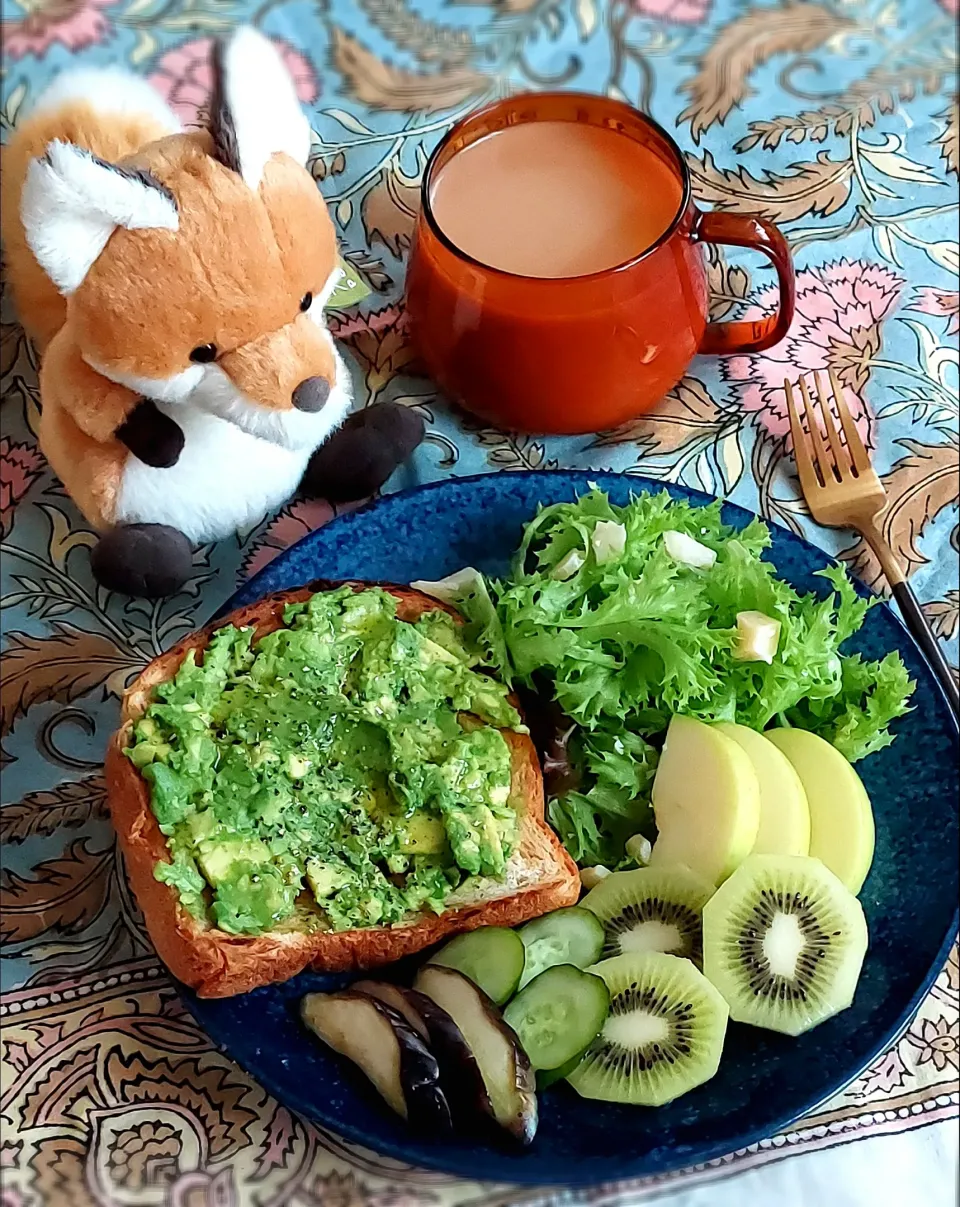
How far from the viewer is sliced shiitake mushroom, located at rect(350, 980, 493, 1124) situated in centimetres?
86

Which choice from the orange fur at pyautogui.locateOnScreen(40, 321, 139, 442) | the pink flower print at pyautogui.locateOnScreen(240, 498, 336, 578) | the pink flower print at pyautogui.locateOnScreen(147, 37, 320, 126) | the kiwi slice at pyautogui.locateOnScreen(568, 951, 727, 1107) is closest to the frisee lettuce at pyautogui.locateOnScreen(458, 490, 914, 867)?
the kiwi slice at pyautogui.locateOnScreen(568, 951, 727, 1107)

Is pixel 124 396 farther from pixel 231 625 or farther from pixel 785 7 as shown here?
pixel 785 7

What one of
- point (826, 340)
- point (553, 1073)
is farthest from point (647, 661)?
point (826, 340)

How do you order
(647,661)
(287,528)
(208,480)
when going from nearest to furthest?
(647,661)
(208,480)
(287,528)

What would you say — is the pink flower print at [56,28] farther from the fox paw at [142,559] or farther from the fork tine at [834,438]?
the fork tine at [834,438]

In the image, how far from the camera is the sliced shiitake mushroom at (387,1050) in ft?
2.84

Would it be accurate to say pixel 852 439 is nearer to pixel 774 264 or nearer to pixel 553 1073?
pixel 774 264

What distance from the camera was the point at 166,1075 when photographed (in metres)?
1.00

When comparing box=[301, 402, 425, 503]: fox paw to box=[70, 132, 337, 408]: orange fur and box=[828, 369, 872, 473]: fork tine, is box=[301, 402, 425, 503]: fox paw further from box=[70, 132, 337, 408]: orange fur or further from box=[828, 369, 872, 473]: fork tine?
box=[828, 369, 872, 473]: fork tine

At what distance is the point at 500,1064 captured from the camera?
0.87 m

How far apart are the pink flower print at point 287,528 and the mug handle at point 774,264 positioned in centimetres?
47

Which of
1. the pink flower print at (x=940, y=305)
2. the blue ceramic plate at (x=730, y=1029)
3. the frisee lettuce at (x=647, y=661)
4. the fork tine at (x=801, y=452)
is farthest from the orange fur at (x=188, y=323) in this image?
the pink flower print at (x=940, y=305)

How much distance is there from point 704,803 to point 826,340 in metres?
0.69

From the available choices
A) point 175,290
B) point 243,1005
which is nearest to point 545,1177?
point 243,1005
